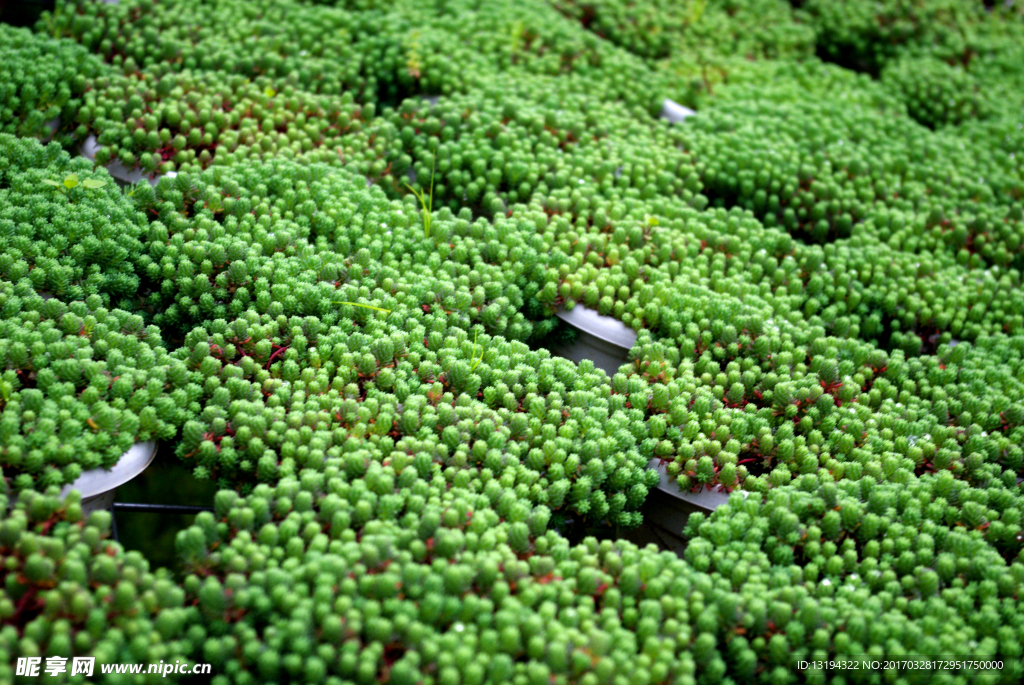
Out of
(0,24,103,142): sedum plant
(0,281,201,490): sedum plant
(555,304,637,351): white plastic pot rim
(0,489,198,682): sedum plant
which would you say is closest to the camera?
(0,489,198,682): sedum plant

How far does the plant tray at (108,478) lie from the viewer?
8.38ft

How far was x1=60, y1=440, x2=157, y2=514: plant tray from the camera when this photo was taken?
101 inches

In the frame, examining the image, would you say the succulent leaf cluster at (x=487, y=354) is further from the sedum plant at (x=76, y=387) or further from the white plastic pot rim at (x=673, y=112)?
the white plastic pot rim at (x=673, y=112)

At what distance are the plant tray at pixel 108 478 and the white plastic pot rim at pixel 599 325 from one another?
1.89 m

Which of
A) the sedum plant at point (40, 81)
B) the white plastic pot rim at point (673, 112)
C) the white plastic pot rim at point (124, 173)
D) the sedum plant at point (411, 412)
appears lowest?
the sedum plant at point (411, 412)

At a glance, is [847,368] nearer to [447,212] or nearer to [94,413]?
[447,212]

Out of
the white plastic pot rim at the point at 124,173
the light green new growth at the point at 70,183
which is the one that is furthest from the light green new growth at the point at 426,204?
the light green new growth at the point at 70,183

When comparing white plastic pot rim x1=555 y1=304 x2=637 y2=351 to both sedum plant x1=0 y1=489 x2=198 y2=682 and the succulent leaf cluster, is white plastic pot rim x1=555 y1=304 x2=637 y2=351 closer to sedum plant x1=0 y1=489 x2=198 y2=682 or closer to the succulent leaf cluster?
the succulent leaf cluster

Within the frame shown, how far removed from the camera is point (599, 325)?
3.54 meters

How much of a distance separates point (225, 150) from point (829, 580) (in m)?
3.37

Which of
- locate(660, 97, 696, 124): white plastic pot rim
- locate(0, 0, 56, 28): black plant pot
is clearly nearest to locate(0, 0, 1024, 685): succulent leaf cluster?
locate(660, 97, 696, 124): white plastic pot rim

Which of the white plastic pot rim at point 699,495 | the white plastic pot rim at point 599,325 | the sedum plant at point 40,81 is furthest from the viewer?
the sedum plant at point 40,81

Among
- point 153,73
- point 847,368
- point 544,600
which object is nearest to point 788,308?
point 847,368

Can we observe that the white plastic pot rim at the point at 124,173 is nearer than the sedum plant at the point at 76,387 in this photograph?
No
